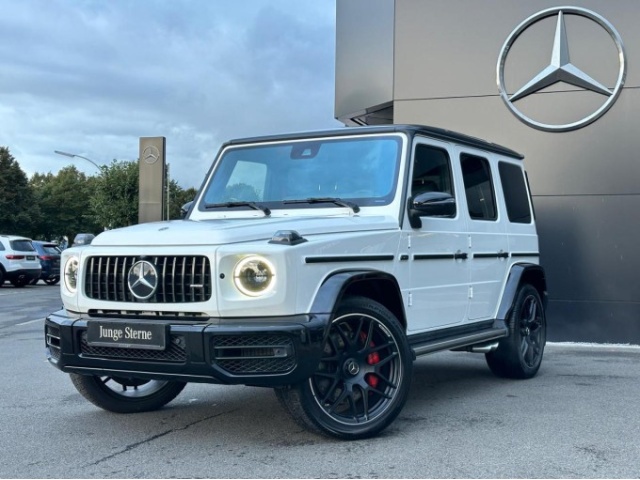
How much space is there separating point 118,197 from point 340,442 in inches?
1233

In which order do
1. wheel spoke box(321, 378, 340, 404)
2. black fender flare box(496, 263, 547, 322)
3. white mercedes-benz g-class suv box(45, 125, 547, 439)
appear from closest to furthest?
white mercedes-benz g-class suv box(45, 125, 547, 439)
wheel spoke box(321, 378, 340, 404)
black fender flare box(496, 263, 547, 322)

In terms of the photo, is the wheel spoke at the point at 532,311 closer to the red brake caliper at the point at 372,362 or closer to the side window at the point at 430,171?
the side window at the point at 430,171

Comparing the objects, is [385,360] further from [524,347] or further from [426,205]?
[524,347]

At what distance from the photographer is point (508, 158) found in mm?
7488

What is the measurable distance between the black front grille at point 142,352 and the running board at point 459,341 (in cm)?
159

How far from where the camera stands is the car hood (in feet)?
14.8

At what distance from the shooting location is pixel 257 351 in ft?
14.2

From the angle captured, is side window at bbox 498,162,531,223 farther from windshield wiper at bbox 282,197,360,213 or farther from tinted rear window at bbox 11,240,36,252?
tinted rear window at bbox 11,240,36,252

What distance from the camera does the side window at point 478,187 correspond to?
6.46 metres

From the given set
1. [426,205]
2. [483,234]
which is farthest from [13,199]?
[426,205]

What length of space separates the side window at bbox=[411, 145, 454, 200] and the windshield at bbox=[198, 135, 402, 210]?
0.20m

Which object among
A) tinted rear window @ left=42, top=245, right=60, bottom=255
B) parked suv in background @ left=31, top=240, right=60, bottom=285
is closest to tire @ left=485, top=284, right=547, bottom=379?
parked suv in background @ left=31, top=240, right=60, bottom=285

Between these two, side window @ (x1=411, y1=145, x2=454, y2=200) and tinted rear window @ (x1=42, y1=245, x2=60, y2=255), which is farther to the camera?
tinted rear window @ (x1=42, y1=245, x2=60, y2=255)

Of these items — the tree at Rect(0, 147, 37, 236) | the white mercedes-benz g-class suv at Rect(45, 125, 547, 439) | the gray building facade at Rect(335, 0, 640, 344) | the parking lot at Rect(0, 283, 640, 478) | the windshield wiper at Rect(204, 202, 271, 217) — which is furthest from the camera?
the tree at Rect(0, 147, 37, 236)
